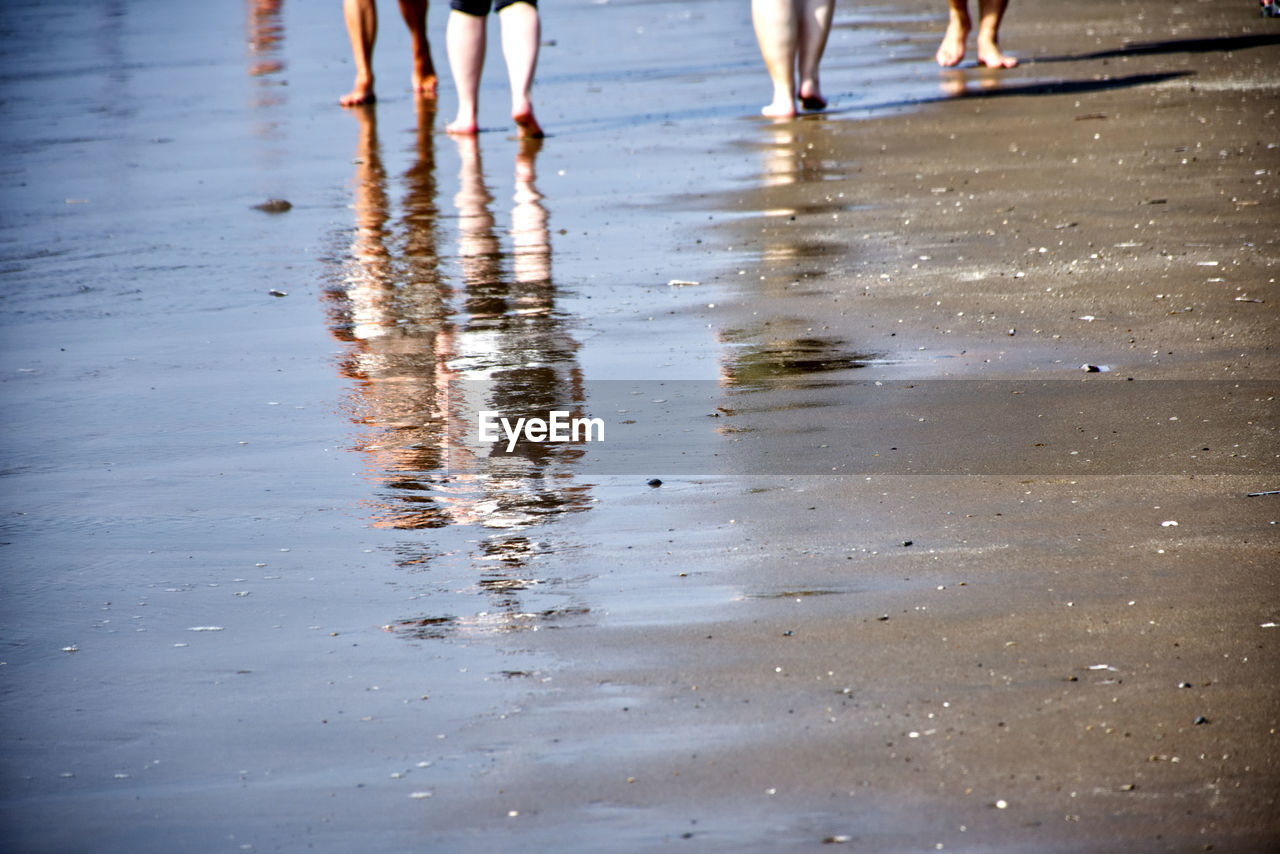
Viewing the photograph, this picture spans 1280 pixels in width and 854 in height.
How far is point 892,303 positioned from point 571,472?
181cm

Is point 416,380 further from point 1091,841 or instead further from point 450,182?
point 450,182

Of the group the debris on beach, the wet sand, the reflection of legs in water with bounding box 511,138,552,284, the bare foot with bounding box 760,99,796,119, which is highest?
the bare foot with bounding box 760,99,796,119

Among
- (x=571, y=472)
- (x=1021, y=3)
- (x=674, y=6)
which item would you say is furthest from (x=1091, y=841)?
(x=674, y=6)

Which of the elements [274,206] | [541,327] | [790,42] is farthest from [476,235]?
[790,42]

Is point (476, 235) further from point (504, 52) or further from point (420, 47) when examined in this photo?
point (420, 47)

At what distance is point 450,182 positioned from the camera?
8484mm

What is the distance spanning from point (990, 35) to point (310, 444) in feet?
27.1

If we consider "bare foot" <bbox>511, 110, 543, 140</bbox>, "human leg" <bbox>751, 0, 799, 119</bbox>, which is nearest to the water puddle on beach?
"bare foot" <bbox>511, 110, 543, 140</bbox>

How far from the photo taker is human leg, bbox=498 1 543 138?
9.68 m

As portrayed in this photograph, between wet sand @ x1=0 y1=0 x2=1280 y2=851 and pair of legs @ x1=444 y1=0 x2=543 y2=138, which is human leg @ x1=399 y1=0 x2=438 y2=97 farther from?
wet sand @ x1=0 y1=0 x2=1280 y2=851

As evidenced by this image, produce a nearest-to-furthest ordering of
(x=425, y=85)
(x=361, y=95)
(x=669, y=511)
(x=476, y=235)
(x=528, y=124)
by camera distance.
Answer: (x=669, y=511) → (x=476, y=235) → (x=528, y=124) → (x=361, y=95) → (x=425, y=85)

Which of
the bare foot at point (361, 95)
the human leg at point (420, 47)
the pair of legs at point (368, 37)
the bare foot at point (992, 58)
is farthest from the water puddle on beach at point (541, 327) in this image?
the bare foot at point (992, 58)

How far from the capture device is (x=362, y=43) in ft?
38.8

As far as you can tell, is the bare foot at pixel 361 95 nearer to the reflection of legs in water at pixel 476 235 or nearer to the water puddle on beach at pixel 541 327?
the water puddle on beach at pixel 541 327
